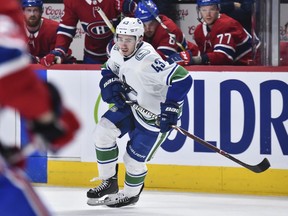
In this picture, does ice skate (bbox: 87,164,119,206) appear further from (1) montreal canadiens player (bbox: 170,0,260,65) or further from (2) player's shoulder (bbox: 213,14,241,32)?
(2) player's shoulder (bbox: 213,14,241,32)

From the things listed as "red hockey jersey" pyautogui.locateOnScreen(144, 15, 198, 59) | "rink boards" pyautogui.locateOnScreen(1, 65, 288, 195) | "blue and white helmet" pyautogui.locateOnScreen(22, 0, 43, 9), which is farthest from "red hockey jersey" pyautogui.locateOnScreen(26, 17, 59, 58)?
"red hockey jersey" pyautogui.locateOnScreen(144, 15, 198, 59)

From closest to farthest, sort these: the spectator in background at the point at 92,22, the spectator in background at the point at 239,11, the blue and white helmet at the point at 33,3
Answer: the spectator in background at the point at 239,11, the spectator in background at the point at 92,22, the blue and white helmet at the point at 33,3

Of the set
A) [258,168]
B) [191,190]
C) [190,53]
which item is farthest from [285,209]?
[190,53]

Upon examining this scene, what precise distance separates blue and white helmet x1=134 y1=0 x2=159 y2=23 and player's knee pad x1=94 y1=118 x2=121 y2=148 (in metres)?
0.99

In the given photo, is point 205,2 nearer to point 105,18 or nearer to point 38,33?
point 105,18

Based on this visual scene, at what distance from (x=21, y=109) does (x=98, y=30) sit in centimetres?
402

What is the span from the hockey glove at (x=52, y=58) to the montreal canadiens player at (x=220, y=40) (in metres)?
0.69

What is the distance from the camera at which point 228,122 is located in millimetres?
5531

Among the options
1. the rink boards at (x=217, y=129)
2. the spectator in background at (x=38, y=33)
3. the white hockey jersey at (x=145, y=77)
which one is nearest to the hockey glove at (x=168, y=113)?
the white hockey jersey at (x=145, y=77)

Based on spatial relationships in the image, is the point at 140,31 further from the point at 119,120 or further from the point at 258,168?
the point at 258,168

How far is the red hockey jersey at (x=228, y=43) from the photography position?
569 centimetres

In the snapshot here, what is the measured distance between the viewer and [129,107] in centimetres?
512

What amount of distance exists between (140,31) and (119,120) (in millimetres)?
495

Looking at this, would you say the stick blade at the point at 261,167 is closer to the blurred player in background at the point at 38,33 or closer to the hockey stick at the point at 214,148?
the hockey stick at the point at 214,148
